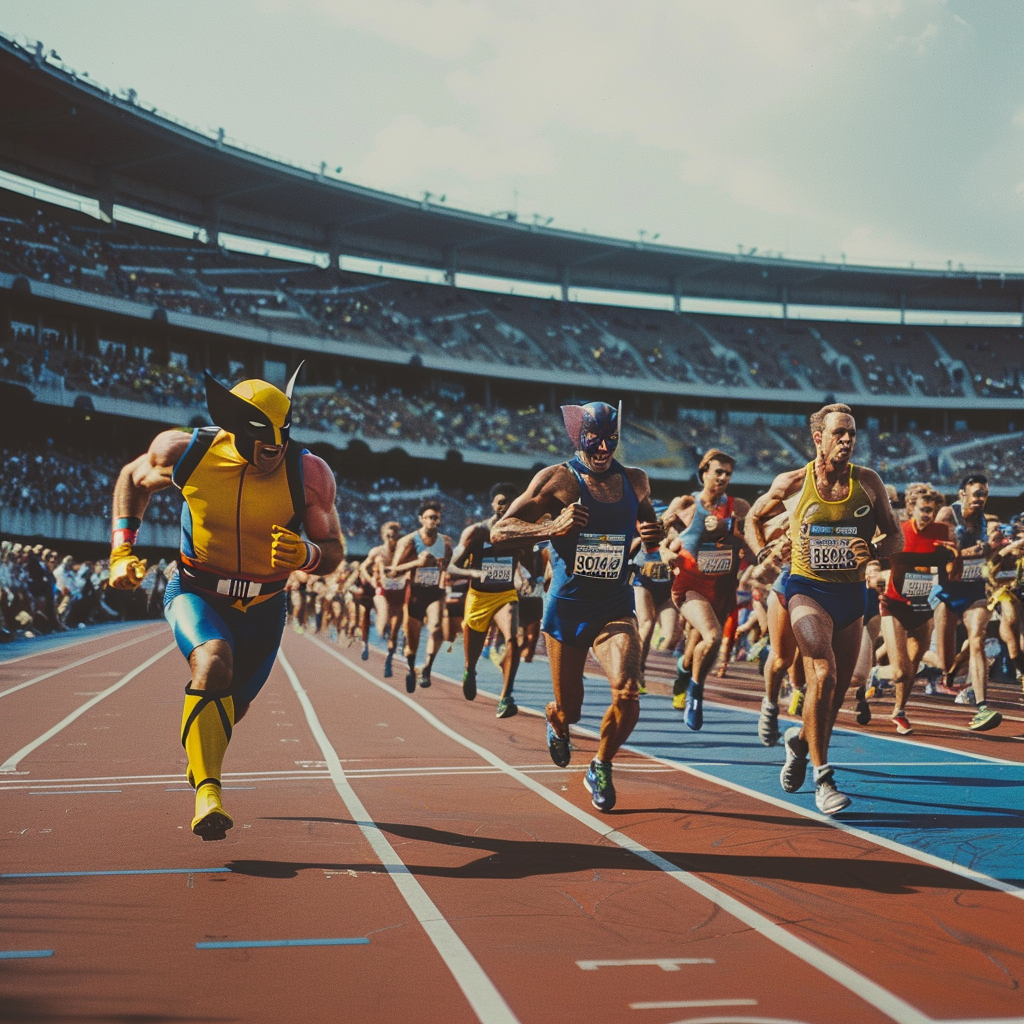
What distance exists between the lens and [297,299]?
57250 millimetres

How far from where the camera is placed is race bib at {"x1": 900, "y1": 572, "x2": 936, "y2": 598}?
34.0 ft

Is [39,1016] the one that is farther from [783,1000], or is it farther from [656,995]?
[783,1000]

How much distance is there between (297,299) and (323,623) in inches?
907

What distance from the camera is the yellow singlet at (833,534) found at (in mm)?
6973

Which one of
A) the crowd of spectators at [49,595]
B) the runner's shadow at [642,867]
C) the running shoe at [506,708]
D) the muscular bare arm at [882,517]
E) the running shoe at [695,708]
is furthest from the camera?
the crowd of spectators at [49,595]

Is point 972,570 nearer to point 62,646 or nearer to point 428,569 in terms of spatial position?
point 428,569

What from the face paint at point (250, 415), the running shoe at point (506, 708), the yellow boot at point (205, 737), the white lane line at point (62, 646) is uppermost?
the face paint at point (250, 415)

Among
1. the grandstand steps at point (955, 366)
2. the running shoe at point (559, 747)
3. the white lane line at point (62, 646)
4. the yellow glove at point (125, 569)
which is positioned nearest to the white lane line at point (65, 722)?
the white lane line at point (62, 646)

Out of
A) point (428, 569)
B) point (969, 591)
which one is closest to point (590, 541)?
point (969, 591)

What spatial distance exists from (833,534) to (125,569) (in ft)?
13.0

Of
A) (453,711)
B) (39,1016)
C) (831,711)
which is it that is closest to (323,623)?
Result: (453,711)

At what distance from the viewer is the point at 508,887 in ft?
16.2

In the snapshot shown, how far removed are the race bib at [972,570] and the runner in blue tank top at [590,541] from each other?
5.00m

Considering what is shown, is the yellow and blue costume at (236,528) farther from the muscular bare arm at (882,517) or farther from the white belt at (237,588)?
the muscular bare arm at (882,517)
